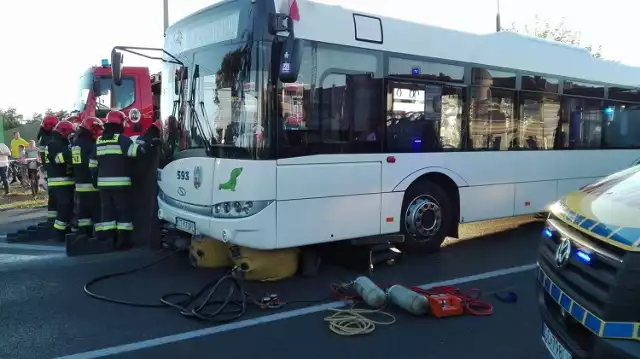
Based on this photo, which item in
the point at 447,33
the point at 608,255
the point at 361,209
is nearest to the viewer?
A: the point at 608,255

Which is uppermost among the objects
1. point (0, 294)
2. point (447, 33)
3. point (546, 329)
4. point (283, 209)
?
point (447, 33)

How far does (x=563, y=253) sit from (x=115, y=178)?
6232mm

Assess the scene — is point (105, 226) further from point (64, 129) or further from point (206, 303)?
point (206, 303)

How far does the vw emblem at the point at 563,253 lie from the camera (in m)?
2.75

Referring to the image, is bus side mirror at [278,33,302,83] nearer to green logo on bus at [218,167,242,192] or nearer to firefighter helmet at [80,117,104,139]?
green logo on bus at [218,167,242,192]

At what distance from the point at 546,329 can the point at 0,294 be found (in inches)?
213

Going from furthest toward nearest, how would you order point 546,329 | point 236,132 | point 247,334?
point 236,132 → point 247,334 → point 546,329

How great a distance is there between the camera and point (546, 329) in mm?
3115

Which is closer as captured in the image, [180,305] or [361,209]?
[180,305]

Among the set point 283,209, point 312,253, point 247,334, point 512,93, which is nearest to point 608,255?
point 247,334

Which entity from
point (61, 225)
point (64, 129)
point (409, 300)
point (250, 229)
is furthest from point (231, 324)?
point (64, 129)

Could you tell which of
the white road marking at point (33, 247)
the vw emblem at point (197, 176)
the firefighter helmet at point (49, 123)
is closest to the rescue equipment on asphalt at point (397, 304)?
the vw emblem at point (197, 176)

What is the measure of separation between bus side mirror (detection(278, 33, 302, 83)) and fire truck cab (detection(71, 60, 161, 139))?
23.8 feet

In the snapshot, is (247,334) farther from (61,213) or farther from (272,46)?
(61,213)
